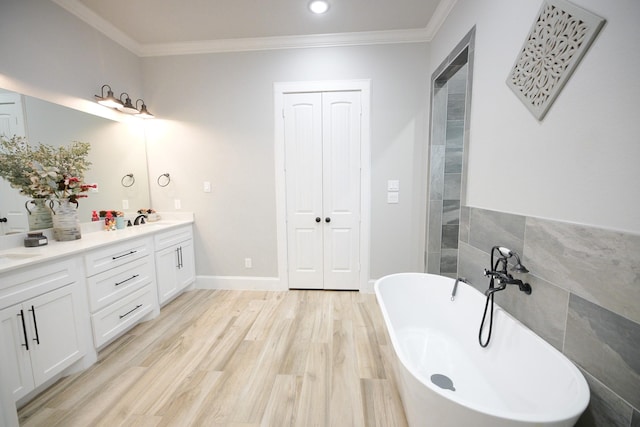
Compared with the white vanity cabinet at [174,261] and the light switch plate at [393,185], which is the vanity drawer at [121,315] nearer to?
the white vanity cabinet at [174,261]

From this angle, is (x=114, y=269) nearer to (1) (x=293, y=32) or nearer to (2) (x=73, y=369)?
Answer: (2) (x=73, y=369)

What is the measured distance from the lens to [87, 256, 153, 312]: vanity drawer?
175 cm

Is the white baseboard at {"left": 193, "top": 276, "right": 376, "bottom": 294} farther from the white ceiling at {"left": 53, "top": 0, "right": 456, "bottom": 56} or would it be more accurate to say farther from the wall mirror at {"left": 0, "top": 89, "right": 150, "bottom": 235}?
the white ceiling at {"left": 53, "top": 0, "right": 456, "bottom": 56}

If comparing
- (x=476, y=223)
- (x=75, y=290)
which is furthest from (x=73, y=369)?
(x=476, y=223)

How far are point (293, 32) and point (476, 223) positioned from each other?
2.61 m

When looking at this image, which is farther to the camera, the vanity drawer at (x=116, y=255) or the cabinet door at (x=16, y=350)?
the vanity drawer at (x=116, y=255)

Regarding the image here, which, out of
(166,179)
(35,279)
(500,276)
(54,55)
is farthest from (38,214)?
(500,276)

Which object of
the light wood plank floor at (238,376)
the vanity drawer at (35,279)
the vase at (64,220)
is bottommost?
the light wood plank floor at (238,376)

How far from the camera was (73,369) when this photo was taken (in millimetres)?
1671

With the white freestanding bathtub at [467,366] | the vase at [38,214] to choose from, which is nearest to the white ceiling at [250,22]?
the vase at [38,214]

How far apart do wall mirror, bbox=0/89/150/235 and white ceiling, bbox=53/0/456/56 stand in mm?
936

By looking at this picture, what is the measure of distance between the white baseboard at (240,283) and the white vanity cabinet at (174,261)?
0.50ft

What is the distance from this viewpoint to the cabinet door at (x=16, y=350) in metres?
1.28

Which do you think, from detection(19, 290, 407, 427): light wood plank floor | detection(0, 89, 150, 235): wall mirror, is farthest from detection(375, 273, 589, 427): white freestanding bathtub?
detection(0, 89, 150, 235): wall mirror
